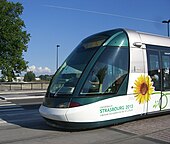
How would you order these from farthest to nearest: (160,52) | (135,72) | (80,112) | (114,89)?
(160,52) → (135,72) → (114,89) → (80,112)

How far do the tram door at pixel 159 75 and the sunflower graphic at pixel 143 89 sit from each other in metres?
0.20

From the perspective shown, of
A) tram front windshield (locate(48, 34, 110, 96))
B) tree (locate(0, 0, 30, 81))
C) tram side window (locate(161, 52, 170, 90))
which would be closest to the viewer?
tram front windshield (locate(48, 34, 110, 96))

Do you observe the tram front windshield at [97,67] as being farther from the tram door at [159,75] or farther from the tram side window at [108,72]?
the tram door at [159,75]

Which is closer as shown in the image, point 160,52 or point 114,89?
point 114,89

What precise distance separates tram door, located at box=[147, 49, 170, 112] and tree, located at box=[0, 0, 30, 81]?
2955 cm

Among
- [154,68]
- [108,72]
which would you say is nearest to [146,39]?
[154,68]

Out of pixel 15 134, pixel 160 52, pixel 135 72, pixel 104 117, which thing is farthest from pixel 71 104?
pixel 160 52

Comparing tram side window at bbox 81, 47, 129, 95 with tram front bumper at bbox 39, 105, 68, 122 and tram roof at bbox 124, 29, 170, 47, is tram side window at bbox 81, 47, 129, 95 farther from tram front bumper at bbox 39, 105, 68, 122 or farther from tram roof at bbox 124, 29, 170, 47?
tram front bumper at bbox 39, 105, 68, 122

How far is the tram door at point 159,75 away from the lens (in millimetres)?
9148

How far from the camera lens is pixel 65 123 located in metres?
A: 7.51

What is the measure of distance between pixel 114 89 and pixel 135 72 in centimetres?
106

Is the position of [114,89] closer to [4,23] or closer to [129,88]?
[129,88]

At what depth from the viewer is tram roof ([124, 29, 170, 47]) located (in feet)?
28.8

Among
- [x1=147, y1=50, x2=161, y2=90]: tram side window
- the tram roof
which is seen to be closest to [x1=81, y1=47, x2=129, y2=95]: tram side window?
the tram roof
